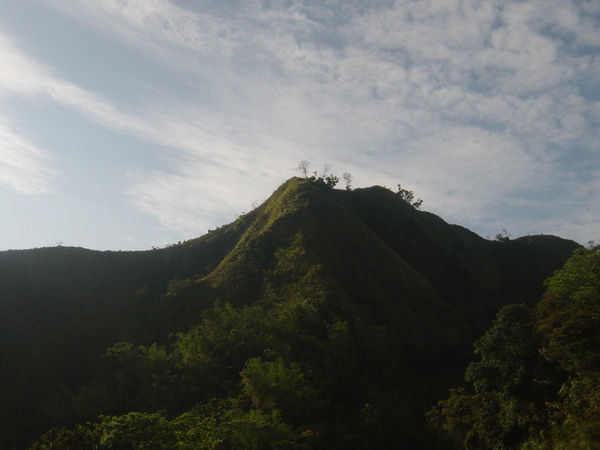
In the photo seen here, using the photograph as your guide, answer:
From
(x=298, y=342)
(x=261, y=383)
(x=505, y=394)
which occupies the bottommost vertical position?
(x=261, y=383)

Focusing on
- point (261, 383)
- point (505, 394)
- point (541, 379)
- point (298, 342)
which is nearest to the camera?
point (541, 379)

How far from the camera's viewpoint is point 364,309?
54406 mm

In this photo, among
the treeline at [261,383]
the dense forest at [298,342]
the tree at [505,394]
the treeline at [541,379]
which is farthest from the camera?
the treeline at [261,383]

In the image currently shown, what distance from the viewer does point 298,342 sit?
139 ft

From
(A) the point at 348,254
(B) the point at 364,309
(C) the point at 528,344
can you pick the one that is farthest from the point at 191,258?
(C) the point at 528,344

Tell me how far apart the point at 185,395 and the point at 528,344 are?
26950 mm

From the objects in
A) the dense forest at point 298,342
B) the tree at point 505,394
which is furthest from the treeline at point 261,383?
the tree at point 505,394

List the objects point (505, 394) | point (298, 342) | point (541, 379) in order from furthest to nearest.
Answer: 1. point (298, 342)
2. point (505, 394)
3. point (541, 379)

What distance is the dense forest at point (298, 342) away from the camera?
89.0 ft

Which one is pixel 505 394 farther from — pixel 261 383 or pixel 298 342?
pixel 298 342

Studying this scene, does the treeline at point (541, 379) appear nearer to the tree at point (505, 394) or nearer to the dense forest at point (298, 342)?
the tree at point (505, 394)

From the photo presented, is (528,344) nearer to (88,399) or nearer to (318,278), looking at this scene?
(318,278)

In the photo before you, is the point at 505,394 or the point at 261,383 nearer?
the point at 505,394

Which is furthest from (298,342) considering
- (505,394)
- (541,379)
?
(541,379)
